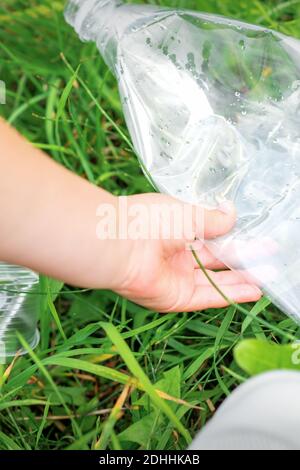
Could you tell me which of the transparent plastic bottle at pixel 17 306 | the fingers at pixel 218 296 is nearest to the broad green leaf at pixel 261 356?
the fingers at pixel 218 296

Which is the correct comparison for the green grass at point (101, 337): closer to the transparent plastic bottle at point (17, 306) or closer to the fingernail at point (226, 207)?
the transparent plastic bottle at point (17, 306)

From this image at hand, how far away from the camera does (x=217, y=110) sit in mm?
1274

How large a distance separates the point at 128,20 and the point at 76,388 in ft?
2.38

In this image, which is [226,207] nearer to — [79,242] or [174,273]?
[174,273]

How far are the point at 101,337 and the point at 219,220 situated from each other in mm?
350

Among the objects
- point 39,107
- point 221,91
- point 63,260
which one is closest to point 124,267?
point 63,260

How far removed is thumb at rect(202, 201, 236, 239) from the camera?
1066mm

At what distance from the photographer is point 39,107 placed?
1.53m

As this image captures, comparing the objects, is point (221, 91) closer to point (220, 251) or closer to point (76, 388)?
point (220, 251)

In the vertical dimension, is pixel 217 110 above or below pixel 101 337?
above

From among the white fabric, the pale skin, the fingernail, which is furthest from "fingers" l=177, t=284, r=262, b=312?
the white fabric

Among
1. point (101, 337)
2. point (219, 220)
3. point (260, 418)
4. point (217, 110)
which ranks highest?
point (217, 110)

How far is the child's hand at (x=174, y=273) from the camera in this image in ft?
3.28

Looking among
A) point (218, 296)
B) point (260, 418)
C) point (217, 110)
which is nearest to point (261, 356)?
point (260, 418)
